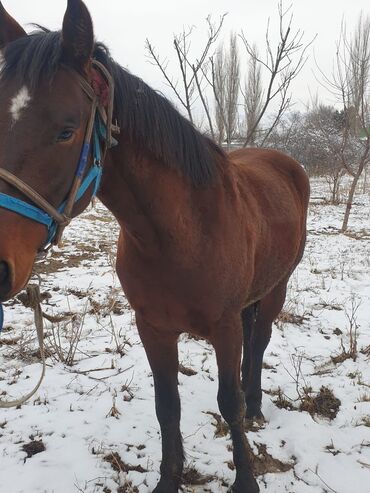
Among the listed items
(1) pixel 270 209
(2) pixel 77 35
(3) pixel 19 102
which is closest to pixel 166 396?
(1) pixel 270 209

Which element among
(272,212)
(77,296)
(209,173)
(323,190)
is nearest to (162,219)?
(209,173)

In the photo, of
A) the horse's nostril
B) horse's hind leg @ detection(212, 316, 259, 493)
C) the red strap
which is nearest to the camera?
the horse's nostril

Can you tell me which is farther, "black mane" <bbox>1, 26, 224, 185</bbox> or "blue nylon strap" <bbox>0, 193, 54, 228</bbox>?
"black mane" <bbox>1, 26, 224, 185</bbox>

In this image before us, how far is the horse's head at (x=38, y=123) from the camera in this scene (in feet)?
3.37

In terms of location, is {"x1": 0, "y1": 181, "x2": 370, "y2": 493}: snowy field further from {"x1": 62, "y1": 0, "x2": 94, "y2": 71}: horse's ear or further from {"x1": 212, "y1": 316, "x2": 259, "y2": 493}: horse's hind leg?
{"x1": 62, "y1": 0, "x2": 94, "y2": 71}: horse's ear

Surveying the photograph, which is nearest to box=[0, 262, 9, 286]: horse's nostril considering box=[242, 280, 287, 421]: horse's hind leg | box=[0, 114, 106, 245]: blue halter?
box=[0, 114, 106, 245]: blue halter

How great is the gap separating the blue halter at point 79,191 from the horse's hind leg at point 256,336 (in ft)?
6.47

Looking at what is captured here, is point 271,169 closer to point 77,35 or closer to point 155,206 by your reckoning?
point 155,206

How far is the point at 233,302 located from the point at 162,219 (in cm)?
56

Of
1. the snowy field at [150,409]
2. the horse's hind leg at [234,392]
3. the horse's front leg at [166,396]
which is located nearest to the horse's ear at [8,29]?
the snowy field at [150,409]

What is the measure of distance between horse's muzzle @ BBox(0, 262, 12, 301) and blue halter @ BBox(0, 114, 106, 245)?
155mm

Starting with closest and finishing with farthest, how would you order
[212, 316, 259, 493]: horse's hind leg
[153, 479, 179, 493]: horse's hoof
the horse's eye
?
the horse's eye, [212, 316, 259, 493]: horse's hind leg, [153, 479, 179, 493]: horse's hoof

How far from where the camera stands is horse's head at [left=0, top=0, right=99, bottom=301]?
1028 mm

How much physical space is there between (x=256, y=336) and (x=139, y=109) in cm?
209
